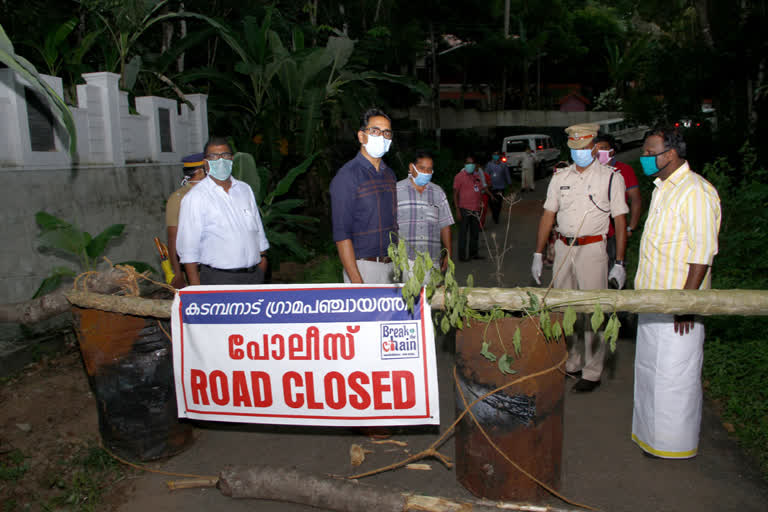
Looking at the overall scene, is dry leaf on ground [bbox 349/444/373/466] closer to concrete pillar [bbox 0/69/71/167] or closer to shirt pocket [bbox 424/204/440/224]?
shirt pocket [bbox 424/204/440/224]

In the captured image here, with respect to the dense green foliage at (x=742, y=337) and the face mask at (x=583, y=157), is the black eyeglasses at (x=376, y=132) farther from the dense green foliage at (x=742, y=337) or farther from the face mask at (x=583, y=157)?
the dense green foliage at (x=742, y=337)

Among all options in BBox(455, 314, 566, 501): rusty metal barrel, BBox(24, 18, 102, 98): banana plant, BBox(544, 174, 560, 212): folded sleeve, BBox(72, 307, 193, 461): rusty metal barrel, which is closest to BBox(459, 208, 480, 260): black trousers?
BBox(544, 174, 560, 212): folded sleeve

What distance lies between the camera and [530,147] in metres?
25.3

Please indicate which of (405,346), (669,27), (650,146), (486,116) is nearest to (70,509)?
(405,346)

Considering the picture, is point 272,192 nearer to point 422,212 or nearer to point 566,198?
point 422,212

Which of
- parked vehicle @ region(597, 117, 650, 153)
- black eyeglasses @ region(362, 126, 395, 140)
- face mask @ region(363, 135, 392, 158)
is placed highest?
parked vehicle @ region(597, 117, 650, 153)

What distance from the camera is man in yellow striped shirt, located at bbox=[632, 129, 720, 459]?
3629 mm

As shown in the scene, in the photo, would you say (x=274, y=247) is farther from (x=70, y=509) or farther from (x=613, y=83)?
(x=613, y=83)

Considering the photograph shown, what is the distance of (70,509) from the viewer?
3.59 meters

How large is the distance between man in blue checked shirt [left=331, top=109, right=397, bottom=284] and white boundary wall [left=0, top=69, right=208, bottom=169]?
3480mm

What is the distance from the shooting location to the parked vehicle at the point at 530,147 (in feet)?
82.1

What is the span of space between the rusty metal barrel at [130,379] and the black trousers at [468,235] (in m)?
6.95

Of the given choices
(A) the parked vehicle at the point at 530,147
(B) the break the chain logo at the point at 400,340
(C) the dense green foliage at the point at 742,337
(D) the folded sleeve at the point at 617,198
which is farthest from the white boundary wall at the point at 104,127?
(A) the parked vehicle at the point at 530,147

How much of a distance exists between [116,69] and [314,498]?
7444 millimetres
